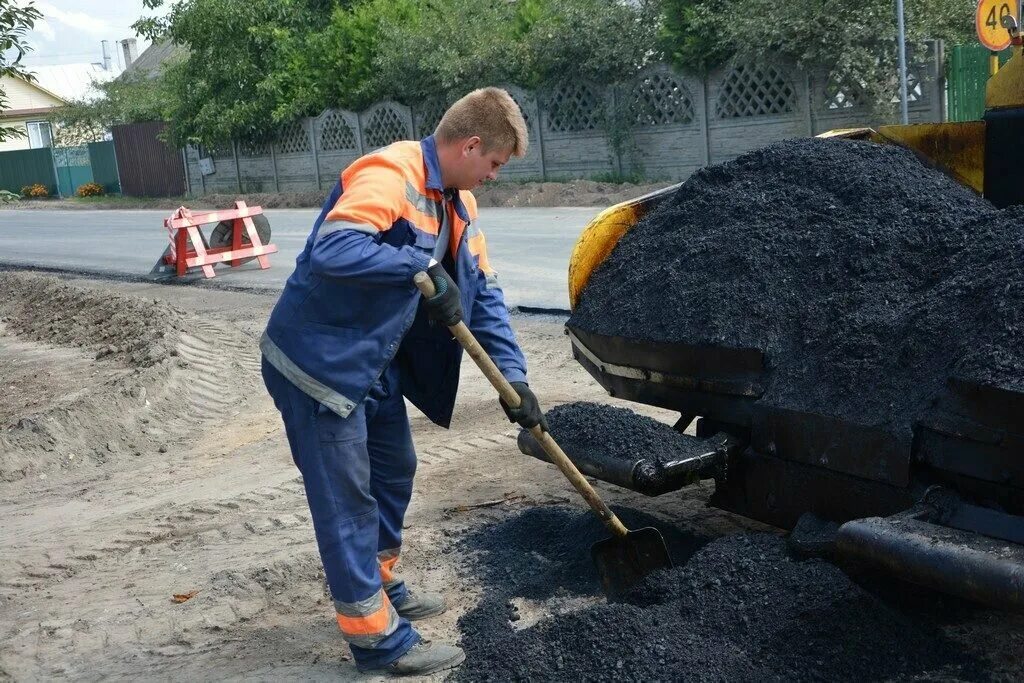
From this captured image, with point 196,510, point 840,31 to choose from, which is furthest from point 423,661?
point 840,31

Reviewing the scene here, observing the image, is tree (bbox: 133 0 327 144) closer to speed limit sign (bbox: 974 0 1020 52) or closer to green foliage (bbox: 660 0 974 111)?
green foliage (bbox: 660 0 974 111)

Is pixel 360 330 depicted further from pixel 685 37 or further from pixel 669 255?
pixel 685 37

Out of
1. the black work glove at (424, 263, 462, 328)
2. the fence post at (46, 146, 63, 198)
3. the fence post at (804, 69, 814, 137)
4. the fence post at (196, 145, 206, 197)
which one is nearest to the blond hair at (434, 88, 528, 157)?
the black work glove at (424, 263, 462, 328)

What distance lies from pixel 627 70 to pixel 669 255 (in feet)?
54.6

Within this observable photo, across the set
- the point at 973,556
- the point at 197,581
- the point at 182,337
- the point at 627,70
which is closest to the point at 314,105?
the point at 627,70

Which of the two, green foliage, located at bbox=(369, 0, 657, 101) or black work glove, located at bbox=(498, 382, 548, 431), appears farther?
green foliage, located at bbox=(369, 0, 657, 101)

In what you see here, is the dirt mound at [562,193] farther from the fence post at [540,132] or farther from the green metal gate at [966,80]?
the green metal gate at [966,80]

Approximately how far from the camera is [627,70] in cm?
1955

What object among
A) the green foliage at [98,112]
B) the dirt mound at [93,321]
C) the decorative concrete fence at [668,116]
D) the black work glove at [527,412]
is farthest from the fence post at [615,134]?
the green foliage at [98,112]

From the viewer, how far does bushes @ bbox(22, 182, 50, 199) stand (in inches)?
1593

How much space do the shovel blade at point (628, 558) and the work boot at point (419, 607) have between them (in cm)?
55

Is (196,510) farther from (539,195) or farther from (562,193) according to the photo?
(539,195)

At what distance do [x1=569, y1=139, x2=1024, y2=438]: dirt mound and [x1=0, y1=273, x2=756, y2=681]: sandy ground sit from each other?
Result: 3.33 feet

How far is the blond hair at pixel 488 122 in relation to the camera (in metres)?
3.11
